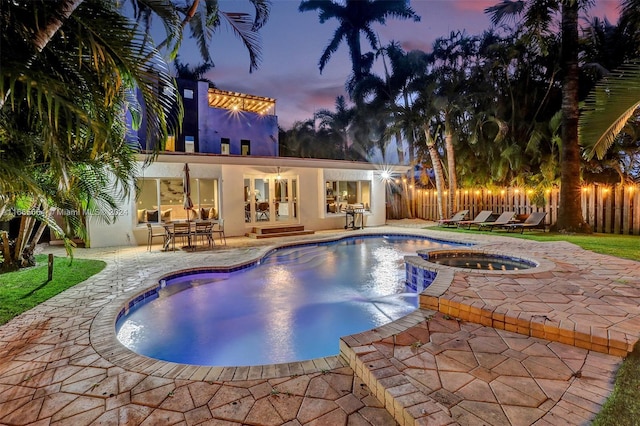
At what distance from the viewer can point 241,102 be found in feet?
66.0

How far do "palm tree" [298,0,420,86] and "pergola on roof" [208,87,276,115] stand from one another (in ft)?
20.5

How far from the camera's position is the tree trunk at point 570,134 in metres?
11.8

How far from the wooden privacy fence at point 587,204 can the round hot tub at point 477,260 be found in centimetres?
690

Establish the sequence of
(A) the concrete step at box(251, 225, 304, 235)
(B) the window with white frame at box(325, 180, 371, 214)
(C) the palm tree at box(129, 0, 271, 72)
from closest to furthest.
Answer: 1. (C) the palm tree at box(129, 0, 271, 72)
2. (A) the concrete step at box(251, 225, 304, 235)
3. (B) the window with white frame at box(325, 180, 371, 214)

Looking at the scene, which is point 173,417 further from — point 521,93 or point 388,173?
point 521,93

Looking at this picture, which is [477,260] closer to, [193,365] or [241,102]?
[193,365]

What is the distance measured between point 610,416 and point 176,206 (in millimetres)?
16956

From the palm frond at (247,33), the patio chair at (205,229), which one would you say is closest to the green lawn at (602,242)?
the palm frond at (247,33)

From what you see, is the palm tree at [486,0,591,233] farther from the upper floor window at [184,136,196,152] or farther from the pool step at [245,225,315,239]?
the upper floor window at [184,136,196,152]

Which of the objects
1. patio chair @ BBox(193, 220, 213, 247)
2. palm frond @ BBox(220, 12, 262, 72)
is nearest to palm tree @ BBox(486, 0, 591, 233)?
palm frond @ BBox(220, 12, 262, 72)

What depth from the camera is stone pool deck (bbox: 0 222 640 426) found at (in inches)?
104

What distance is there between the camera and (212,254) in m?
9.98

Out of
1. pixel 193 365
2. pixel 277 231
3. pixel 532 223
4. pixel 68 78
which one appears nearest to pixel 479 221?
pixel 532 223

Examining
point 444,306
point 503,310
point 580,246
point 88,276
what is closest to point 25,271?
point 88,276
